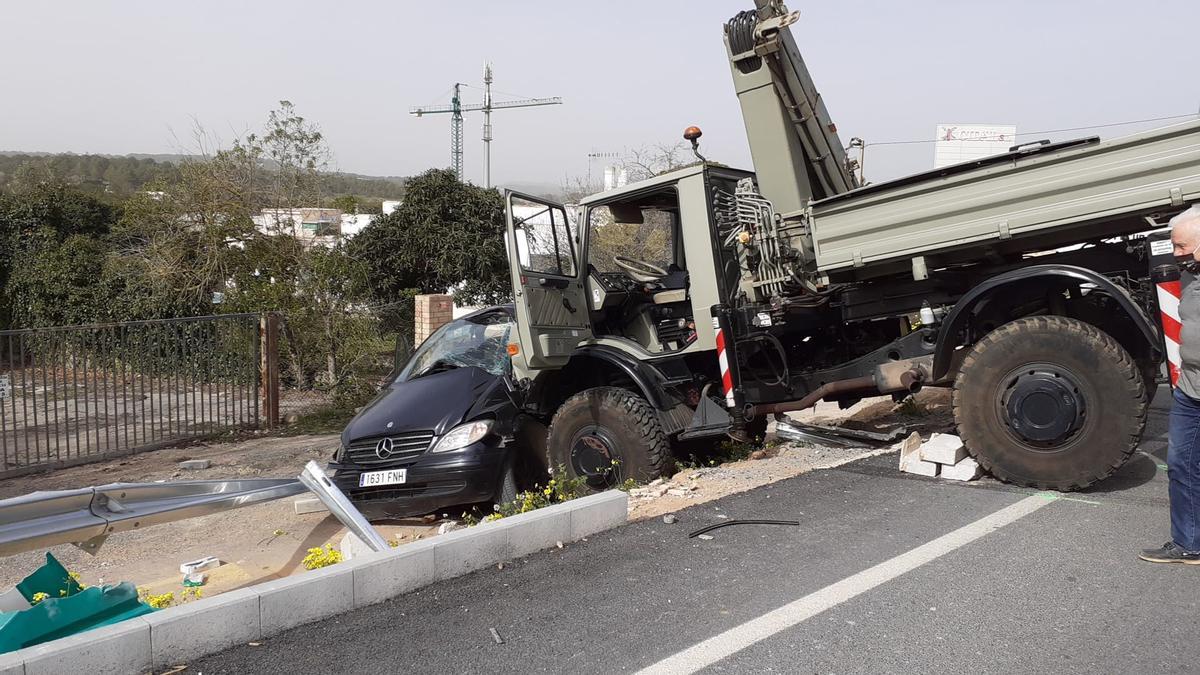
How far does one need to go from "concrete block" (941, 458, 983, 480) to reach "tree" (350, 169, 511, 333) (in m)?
16.4

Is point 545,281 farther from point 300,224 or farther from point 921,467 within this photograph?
point 300,224

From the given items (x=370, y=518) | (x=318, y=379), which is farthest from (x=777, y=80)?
(x=318, y=379)

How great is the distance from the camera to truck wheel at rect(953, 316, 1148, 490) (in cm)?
496

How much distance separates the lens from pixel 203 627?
10.8ft

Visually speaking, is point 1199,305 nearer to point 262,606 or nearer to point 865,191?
point 865,191

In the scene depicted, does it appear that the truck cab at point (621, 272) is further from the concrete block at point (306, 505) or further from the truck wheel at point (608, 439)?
the concrete block at point (306, 505)

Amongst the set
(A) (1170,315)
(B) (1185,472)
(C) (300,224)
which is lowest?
(B) (1185,472)

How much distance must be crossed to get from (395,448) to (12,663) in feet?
13.9

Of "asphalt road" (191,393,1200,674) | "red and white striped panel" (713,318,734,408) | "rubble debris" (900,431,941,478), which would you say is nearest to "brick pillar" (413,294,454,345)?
"red and white striped panel" (713,318,734,408)

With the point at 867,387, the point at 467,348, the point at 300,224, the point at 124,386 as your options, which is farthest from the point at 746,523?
the point at 300,224

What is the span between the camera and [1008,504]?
5062 mm

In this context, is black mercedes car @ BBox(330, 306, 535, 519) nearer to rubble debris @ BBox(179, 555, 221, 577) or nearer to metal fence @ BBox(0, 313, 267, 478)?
rubble debris @ BBox(179, 555, 221, 577)

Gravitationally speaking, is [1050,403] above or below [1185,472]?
above

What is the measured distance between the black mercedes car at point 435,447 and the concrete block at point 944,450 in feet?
10.7
